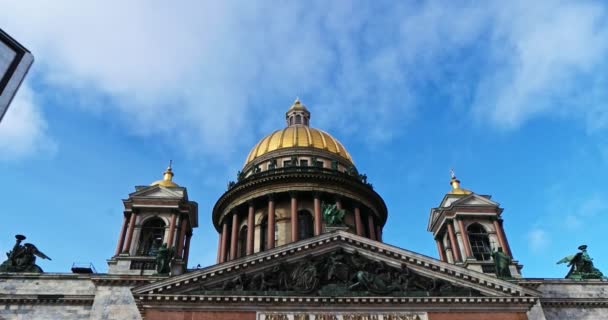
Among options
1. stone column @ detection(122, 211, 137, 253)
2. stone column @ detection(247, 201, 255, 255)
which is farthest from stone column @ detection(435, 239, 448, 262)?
stone column @ detection(122, 211, 137, 253)

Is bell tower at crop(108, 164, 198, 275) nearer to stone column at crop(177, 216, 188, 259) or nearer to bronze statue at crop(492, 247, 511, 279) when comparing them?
stone column at crop(177, 216, 188, 259)

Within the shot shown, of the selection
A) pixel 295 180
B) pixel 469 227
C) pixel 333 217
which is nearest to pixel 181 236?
pixel 333 217

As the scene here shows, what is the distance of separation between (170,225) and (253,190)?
9.54 m

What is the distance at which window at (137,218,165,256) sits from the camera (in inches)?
1169

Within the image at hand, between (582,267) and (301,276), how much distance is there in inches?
718

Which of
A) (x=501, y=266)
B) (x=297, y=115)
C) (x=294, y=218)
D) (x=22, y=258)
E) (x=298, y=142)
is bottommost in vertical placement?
(x=501, y=266)

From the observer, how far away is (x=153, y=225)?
100 ft

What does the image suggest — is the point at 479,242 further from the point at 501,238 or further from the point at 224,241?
the point at 224,241

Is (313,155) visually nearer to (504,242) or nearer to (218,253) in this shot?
(218,253)

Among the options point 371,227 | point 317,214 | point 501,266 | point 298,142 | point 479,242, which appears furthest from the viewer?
point 298,142

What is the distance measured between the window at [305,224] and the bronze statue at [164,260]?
12.1 meters

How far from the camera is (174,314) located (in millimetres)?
21688

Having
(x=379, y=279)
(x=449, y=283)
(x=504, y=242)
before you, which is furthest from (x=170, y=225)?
(x=504, y=242)

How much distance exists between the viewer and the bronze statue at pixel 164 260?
25344mm
